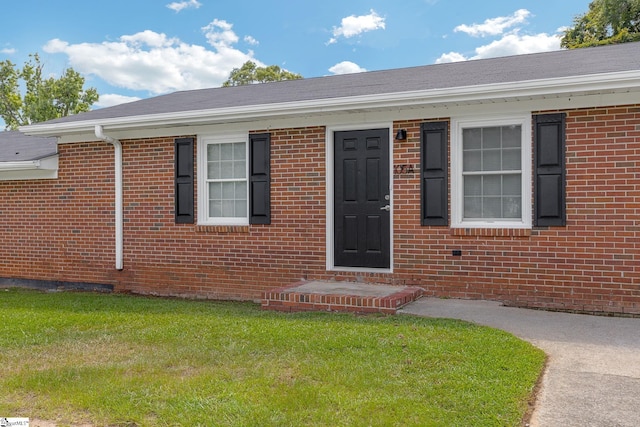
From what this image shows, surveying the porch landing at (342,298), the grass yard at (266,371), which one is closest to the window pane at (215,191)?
the porch landing at (342,298)

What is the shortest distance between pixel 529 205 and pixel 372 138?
85.2 inches

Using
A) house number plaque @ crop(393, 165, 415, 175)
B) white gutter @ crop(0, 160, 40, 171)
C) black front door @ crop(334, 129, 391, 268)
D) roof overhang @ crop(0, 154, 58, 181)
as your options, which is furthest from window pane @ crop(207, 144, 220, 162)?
white gutter @ crop(0, 160, 40, 171)

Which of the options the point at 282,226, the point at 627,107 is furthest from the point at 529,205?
the point at 282,226

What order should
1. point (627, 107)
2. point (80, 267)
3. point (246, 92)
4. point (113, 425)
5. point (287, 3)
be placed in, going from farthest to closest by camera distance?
point (287, 3) < point (246, 92) < point (80, 267) < point (627, 107) < point (113, 425)

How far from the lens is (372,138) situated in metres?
7.21

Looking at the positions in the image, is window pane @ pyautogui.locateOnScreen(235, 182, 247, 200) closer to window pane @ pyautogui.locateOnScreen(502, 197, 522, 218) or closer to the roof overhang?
the roof overhang

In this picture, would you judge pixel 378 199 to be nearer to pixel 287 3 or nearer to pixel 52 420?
pixel 52 420

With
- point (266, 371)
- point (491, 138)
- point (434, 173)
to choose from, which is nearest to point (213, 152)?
point (434, 173)

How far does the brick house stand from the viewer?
19.9 feet

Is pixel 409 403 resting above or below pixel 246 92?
below

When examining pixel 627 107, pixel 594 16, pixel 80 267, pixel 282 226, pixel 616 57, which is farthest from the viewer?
pixel 594 16

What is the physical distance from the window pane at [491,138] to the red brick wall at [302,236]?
0.79 metres

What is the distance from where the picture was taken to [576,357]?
420 centimetres

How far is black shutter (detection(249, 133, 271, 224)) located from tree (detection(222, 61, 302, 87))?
25.7m
